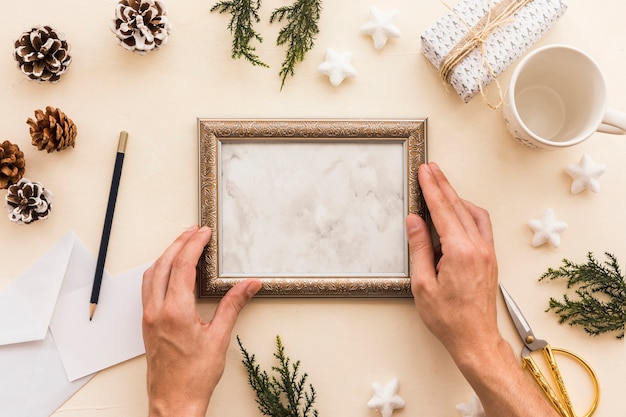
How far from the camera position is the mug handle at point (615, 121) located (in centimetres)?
83

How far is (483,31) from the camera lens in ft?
2.85

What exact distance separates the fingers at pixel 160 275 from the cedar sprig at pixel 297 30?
357 mm

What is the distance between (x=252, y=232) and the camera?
37.0 inches

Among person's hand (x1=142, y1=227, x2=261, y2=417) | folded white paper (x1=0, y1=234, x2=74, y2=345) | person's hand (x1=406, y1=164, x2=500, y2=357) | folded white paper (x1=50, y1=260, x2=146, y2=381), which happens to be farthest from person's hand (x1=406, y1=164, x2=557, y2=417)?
folded white paper (x1=0, y1=234, x2=74, y2=345)

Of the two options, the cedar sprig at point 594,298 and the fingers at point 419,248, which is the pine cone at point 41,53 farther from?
the cedar sprig at point 594,298

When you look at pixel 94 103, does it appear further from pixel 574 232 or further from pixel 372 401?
pixel 574 232

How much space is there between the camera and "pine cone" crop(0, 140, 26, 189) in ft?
2.94

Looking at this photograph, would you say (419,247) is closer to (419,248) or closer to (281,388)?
(419,248)

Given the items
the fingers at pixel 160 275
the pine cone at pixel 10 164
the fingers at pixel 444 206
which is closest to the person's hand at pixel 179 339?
the fingers at pixel 160 275

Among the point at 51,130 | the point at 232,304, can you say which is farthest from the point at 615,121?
the point at 51,130

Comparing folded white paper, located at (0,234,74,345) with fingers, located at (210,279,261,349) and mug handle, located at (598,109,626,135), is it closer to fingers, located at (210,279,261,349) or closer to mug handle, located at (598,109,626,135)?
fingers, located at (210,279,261,349)

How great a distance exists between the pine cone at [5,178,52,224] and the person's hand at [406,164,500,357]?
68cm

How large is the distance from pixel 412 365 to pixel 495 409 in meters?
0.16

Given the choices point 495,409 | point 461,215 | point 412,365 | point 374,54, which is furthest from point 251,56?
point 495,409
